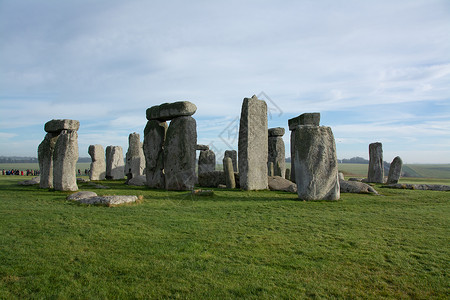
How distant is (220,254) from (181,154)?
7.83 m

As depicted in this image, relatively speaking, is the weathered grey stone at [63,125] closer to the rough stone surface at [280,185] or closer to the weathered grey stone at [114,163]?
the rough stone surface at [280,185]

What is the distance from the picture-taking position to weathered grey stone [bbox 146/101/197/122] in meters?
11.5

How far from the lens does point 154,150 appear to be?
510 inches

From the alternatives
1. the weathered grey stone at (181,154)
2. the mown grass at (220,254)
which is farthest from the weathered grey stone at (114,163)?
the mown grass at (220,254)

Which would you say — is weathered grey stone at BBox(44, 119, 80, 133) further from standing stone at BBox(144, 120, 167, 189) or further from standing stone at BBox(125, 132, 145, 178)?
standing stone at BBox(125, 132, 145, 178)

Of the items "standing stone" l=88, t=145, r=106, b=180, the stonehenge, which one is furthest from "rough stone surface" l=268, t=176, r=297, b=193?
"standing stone" l=88, t=145, r=106, b=180

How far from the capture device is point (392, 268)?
345 cm

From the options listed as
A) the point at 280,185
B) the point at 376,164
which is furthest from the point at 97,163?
the point at 376,164

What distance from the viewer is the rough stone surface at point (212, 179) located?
1369 centimetres

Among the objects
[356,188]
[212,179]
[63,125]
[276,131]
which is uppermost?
[276,131]

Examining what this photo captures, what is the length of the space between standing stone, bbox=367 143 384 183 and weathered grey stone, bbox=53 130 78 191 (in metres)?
16.0

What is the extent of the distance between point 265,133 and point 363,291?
897cm

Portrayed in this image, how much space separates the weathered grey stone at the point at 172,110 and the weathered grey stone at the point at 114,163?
835cm

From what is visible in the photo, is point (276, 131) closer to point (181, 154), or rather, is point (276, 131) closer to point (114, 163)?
point (181, 154)
